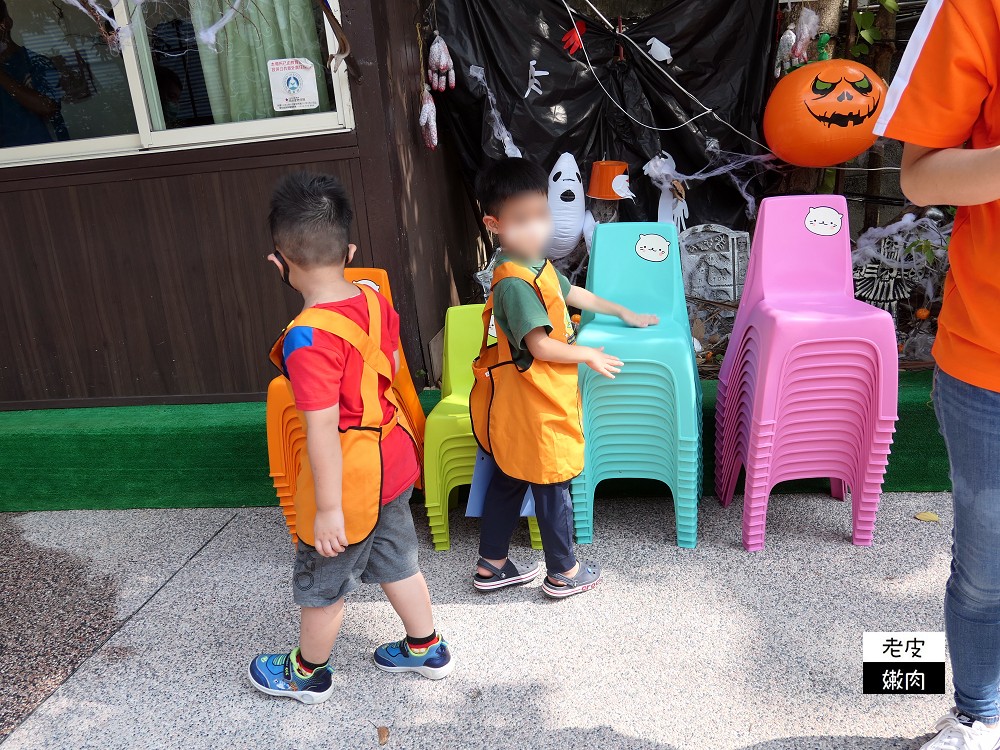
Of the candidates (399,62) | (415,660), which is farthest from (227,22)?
(415,660)

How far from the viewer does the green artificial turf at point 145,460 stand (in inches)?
125

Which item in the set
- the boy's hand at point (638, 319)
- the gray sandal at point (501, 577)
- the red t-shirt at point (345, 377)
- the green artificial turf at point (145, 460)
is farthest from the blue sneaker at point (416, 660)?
the green artificial turf at point (145, 460)

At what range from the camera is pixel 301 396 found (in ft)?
5.28

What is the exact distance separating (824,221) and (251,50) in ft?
9.04

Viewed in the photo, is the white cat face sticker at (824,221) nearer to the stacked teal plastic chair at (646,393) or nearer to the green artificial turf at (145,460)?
the stacked teal plastic chair at (646,393)

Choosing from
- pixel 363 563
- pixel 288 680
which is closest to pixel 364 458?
pixel 363 563

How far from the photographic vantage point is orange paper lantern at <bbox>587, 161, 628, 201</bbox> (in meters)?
4.04

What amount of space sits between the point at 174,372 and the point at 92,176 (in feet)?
3.44

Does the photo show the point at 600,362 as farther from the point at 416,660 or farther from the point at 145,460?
the point at 145,460

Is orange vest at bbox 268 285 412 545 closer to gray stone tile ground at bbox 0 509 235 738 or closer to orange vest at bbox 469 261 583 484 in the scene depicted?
orange vest at bbox 469 261 583 484

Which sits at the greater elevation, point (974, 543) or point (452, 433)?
point (974, 543)

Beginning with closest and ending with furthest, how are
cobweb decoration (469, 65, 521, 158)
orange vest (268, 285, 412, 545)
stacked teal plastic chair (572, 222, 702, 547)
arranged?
1. orange vest (268, 285, 412, 545)
2. stacked teal plastic chair (572, 222, 702, 547)
3. cobweb decoration (469, 65, 521, 158)

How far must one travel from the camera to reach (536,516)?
2342 millimetres

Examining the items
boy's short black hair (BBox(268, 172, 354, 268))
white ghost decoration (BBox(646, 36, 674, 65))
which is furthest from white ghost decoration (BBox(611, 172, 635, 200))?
boy's short black hair (BBox(268, 172, 354, 268))
